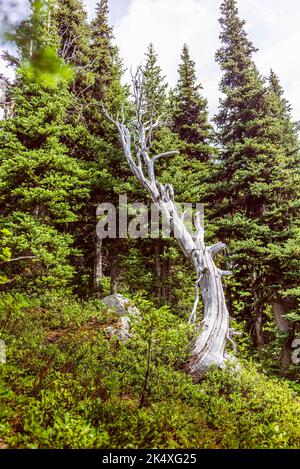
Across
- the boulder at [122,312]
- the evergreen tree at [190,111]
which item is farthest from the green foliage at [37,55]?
the evergreen tree at [190,111]

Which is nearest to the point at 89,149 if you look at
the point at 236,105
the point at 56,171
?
the point at 56,171

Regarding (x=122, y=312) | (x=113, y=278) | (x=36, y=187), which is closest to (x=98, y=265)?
(x=113, y=278)

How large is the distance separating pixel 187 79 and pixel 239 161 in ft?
28.3

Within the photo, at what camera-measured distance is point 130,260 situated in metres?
13.7

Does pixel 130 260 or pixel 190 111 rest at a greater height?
pixel 190 111

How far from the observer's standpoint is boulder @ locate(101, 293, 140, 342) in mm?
8633

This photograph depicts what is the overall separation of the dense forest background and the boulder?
0.34 meters

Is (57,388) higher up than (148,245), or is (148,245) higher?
(148,245)

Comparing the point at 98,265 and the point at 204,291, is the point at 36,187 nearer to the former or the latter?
the point at 98,265

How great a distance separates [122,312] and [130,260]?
3.78 m

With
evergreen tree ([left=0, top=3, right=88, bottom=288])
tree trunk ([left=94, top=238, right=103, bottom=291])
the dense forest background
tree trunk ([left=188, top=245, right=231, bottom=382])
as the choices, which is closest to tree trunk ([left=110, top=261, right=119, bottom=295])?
the dense forest background

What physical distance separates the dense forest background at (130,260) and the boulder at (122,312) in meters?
A: 0.34

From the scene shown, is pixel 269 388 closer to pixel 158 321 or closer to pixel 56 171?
pixel 158 321

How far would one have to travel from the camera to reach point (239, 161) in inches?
508
